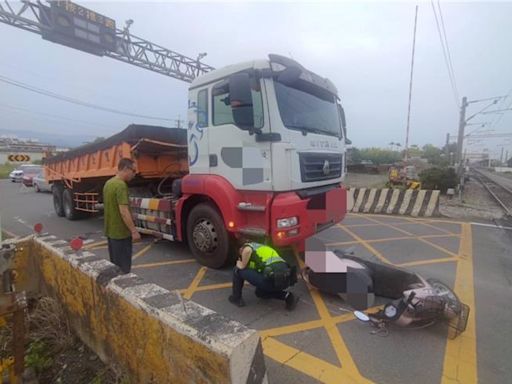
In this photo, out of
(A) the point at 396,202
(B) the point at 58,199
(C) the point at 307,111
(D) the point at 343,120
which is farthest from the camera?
(A) the point at 396,202

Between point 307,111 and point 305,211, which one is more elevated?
point 307,111

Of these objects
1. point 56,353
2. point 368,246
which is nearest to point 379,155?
point 368,246

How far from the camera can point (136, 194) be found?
20.9ft

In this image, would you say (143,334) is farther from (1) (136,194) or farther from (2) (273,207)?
(1) (136,194)

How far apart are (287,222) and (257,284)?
0.87 metres

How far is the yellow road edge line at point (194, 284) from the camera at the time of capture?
12.6ft

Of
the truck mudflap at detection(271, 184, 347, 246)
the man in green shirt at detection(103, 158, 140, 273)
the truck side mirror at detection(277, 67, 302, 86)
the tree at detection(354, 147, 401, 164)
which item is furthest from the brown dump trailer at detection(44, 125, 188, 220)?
the tree at detection(354, 147, 401, 164)

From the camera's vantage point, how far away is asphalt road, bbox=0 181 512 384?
8.11 ft

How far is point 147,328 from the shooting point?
1.90 meters

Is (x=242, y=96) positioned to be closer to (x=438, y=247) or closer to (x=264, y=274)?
(x=264, y=274)

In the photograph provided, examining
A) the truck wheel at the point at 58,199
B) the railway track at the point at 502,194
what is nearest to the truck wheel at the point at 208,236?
the truck wheel at the point at 58,199

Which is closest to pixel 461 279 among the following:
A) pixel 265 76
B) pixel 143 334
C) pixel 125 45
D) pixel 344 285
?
pixel 344 285

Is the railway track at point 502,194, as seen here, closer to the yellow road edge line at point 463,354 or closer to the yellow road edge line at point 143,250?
the yellow road edge line at point 463,354

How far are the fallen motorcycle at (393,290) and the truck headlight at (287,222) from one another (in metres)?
0.54
